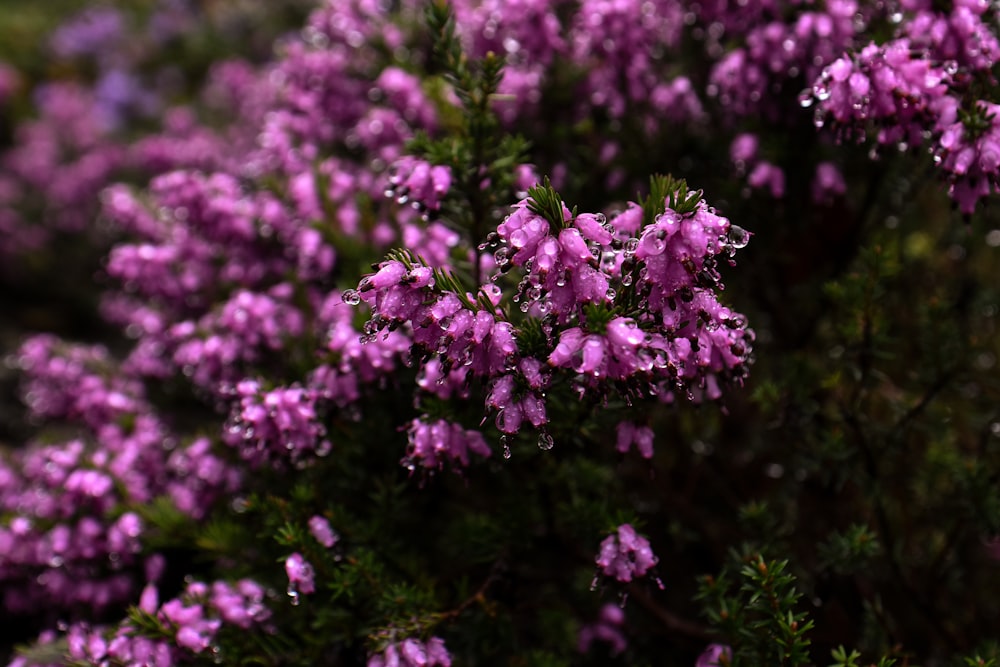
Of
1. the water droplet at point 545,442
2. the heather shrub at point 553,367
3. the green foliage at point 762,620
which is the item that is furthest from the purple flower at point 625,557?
the water droplet at point 545,442

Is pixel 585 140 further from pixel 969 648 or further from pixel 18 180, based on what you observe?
pixel 18 180

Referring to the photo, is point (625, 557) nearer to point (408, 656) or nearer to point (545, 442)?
point (545, 442)

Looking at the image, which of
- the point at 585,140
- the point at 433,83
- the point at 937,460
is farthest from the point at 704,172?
the point at 937,460

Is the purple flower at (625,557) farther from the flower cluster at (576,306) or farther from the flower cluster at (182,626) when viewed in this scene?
the flower cluster at (182,626)

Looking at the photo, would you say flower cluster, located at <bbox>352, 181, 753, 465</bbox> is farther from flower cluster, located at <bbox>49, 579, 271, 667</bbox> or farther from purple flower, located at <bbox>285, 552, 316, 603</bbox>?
flower cluster, located at <bbox>49, 579, 271, 667</bbox>

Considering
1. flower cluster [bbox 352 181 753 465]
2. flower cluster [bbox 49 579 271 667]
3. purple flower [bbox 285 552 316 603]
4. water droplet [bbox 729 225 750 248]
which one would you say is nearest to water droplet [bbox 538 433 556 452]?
flower cluster [bbox 352 181 753 465]

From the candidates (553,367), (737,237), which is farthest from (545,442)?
(737,237)

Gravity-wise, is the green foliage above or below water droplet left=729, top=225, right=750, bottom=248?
below

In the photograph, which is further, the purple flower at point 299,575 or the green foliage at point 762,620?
the purple flower at point 299,575

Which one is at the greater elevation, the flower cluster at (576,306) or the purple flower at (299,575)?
the flower cluster at (576,306)
